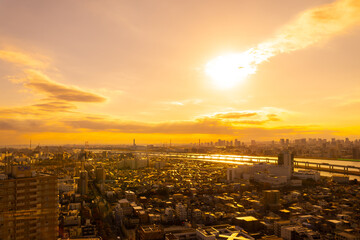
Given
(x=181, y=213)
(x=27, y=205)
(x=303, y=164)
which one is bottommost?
(x=303, y=164)

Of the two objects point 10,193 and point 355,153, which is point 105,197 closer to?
point 10,193

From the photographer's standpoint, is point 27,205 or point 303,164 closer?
point 27,205

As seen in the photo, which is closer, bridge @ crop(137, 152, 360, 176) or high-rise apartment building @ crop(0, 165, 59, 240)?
high-rise apartment building @ crop(0, 165, 59, 240)

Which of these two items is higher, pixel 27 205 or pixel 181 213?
pixel 27 205

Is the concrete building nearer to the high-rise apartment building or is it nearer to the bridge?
the high-rise apartment building

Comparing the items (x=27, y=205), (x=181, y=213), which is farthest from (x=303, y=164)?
(x=27, y=205)

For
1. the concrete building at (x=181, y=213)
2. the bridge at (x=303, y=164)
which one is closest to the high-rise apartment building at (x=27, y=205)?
the concrete building at (x=181, y=213)

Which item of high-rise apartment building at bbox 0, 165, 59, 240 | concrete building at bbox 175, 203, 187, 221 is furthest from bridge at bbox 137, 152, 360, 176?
high-rise apartment building at bbox 0, 165, 59, 240

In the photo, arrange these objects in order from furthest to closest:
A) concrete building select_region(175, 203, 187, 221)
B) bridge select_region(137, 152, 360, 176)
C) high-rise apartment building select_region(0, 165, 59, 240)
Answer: bridge select_region(137, 152, 360, 176) < concrete building select_region(175, 203, 187, 221) < high-rise apartment building select_region(0, 165, 59, 240)

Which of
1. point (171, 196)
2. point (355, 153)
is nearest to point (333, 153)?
point (355, 153)

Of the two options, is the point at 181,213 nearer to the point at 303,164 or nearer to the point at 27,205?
the point at 27,205
